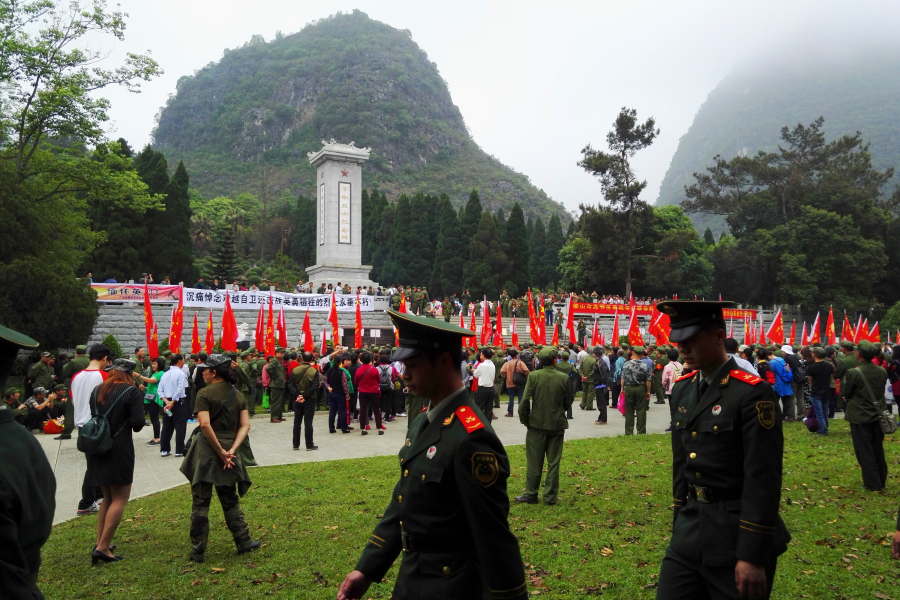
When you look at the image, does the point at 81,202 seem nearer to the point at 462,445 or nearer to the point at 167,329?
the point at 167,329

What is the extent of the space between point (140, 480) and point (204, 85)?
147 m

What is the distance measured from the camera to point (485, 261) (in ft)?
169

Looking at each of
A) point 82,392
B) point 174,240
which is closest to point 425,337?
point 82,392

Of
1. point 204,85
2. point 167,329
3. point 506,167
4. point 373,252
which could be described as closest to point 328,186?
point 167,329

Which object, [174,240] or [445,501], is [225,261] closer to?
[174,240]

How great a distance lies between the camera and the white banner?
25.7 m

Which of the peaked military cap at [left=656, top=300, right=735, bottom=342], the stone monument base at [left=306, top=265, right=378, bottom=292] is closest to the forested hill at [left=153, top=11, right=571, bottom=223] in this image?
the stone monument base at [left=306, top=265, right=378, bottom=292]

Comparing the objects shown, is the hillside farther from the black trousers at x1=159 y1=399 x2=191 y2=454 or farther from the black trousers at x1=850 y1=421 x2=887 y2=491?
the black trousers at x1=159 y1=399 x2=191 y2=454

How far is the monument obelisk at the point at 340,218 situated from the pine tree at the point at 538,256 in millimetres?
28569

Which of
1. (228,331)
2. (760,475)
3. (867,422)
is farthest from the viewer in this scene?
(228,331)

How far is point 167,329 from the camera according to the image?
26328 millimetres

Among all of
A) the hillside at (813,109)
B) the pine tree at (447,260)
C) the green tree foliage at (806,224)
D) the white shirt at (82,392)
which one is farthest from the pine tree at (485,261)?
the hillside at (813,109)

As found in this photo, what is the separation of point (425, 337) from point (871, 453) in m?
7.64

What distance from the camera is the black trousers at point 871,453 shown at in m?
7.61
